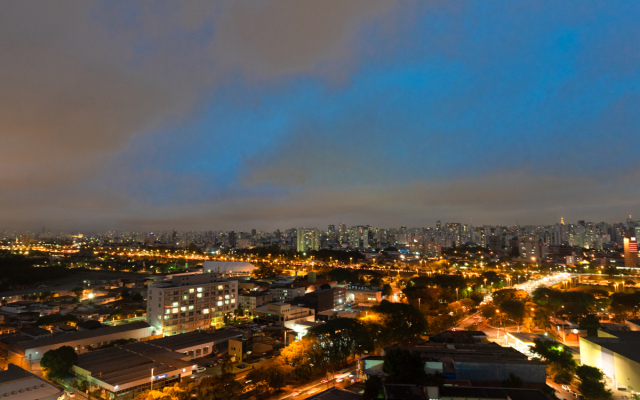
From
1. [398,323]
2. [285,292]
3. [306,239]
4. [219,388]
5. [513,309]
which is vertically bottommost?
[285,292]

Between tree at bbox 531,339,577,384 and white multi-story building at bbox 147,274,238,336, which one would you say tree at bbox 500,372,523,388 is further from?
white multi-story building at bbox 147,274,238,336

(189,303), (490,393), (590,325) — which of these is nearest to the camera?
(490,393)

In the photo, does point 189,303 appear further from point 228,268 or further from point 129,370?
point 228,268

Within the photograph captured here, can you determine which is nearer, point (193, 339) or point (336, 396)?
point (336, 396)

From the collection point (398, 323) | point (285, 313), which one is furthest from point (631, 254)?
point (285, 313)

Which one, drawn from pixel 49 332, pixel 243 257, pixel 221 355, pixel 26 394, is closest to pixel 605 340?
pixel 221 355

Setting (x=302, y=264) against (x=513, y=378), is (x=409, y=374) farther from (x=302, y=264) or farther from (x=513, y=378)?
(x=302, y=264)

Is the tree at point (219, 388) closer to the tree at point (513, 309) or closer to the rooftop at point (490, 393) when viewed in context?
the rooftop at point (490, 393)

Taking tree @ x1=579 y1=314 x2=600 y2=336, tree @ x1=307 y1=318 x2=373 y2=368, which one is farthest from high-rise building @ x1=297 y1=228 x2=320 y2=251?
tree @ x1=307 y1=318 x2=373 y2=368
